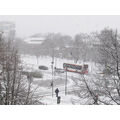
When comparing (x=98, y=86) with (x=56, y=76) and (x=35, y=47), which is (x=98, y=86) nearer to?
(x=56, y=76)

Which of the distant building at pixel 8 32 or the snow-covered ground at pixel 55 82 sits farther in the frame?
the snow-covered ground at pixel 55 82

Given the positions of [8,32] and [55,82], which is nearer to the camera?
[8,32]

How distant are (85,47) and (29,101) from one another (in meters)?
16.0

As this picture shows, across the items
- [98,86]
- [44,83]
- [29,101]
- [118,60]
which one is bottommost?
[44,83]

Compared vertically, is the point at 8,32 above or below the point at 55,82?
above

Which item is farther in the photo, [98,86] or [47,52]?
[47,52]

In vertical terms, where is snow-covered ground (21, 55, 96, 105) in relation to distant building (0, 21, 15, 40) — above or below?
below

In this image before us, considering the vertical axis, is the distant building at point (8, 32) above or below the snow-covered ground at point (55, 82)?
above

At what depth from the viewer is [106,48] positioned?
4.55 metres

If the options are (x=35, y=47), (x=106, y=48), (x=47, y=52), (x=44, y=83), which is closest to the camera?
(x=106, y=48)

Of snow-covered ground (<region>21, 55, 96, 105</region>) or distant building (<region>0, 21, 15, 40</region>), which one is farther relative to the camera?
snow-covered ground (<region>21, 55, 96, 105</region>)
